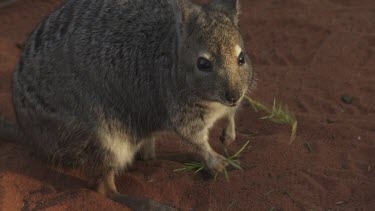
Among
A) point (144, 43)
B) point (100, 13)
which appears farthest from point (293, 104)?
point (100, 13)

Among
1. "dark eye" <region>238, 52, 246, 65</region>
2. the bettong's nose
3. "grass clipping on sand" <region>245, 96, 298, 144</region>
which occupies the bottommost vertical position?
"grass clipping on sand" <region>245, 96, 298, 144</region>

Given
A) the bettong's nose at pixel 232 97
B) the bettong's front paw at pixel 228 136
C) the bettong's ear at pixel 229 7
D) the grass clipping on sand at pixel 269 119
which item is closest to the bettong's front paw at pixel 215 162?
the grass clipping on sand at pixel 269 119

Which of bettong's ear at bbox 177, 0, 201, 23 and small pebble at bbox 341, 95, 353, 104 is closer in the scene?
bettong's ear at bbox 177, 0, 201, 23

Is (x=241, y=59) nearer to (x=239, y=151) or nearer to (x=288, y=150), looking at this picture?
(x=239, y=151)

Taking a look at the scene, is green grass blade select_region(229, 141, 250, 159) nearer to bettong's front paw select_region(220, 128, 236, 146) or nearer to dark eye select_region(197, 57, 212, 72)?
bettong's front paw select_region(220, 128, 236, 146)

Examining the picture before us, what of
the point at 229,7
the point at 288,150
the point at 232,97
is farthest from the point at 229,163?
the point at 229,7

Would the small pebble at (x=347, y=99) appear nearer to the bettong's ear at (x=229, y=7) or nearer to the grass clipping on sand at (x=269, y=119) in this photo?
A: the grass clipping on sand at (x=269, y=119)

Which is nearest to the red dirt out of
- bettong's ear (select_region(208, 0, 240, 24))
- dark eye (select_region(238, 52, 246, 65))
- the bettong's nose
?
the bettong's nose
